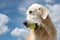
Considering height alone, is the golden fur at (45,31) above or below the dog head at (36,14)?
below

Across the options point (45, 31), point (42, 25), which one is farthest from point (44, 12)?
point (45, 31)

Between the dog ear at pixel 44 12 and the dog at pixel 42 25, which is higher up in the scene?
the dog ear at pixel 44 12

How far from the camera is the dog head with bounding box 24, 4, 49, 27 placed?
5.27 meters

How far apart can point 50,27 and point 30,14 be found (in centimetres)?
76

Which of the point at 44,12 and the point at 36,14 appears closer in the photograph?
the point at 44,12

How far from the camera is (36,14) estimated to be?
5.44 metres

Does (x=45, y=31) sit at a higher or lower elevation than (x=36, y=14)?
lower

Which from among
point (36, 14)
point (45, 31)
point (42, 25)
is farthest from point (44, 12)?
point (45, 31)

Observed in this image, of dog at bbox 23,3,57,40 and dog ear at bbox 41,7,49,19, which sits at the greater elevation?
dog ear at bbox 41,7,49,19

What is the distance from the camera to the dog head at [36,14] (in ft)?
17.3

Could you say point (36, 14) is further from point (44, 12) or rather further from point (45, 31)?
point (45, 31)

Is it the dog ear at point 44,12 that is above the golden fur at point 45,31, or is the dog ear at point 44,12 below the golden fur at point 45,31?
above

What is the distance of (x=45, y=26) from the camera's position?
17.2 ft

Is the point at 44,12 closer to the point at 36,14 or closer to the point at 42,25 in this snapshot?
the point at 36,14
